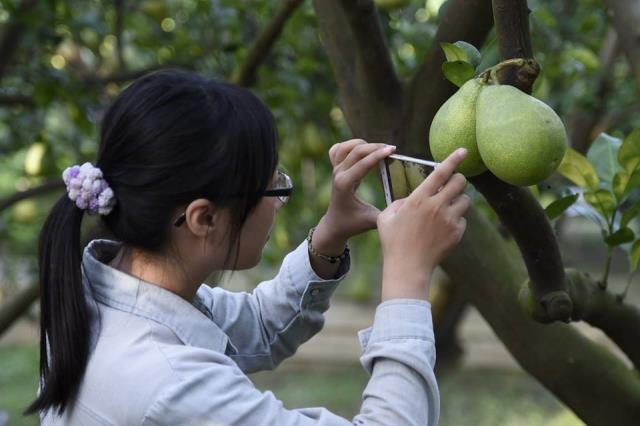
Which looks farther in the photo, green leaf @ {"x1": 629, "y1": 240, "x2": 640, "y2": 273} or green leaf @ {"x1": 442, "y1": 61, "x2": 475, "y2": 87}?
green leaf @ {"x1": 629, "y1": 240, "x2": 640, "y2": 273}

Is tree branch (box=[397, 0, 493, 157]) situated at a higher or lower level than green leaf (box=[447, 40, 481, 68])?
lower

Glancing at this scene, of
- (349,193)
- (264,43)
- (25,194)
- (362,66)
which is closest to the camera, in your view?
(349,193)

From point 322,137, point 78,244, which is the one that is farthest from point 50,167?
point 78,244

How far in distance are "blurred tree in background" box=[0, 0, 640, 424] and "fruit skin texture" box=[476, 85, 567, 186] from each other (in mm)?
57

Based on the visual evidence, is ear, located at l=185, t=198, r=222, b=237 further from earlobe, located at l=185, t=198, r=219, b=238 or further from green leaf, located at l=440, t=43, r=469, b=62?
green leaf, located at l=440, t=43, r=469, b=62

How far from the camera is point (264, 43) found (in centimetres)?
233

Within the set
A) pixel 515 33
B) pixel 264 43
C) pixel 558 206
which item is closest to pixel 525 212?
pixel 558 206

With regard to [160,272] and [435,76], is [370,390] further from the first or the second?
[435,76]

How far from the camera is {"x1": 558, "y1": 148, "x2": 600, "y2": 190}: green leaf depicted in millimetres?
1401

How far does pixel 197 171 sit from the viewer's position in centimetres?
112

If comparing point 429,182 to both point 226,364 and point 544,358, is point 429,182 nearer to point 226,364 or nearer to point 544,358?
point 226,364

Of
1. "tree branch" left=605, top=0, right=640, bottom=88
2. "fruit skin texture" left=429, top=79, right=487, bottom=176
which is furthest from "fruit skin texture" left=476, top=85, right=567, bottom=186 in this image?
"tree branch" left=605, top=0, right=640, bottom=88

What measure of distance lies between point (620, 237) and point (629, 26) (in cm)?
43

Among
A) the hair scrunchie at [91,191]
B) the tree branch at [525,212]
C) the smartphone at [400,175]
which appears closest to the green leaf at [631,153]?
the tree branch at [525,212]
